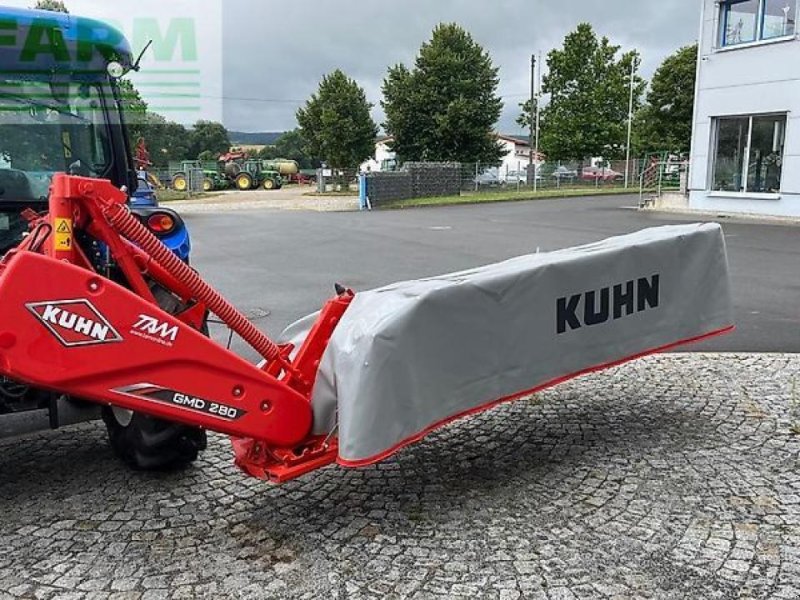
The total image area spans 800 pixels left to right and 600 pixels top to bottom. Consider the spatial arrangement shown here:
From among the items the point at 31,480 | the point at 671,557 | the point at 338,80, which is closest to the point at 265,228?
the point at 31,480

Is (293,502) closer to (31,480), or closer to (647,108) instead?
(31,480)

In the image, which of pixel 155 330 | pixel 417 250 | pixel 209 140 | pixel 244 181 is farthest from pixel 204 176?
pixel 155 330

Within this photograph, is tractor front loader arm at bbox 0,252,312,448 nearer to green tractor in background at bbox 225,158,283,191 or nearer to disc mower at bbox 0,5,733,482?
disc mower at bbox 0,5,733,482

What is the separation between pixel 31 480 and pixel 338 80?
146ft

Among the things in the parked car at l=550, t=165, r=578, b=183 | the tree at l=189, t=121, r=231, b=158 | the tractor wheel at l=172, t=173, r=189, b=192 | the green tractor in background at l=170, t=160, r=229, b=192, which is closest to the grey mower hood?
the parked car at l=550, t=165, r=578, b=183

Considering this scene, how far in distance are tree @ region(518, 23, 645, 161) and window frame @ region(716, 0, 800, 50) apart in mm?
24517

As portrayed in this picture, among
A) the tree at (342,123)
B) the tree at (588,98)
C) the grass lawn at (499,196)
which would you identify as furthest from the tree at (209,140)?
the grass lawn at (499,196)

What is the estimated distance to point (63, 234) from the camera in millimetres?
2975

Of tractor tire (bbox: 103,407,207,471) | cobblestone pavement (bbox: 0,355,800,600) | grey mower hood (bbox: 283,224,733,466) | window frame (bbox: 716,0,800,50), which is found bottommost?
cobblestone pavement (bbox: 0,355,800,600)

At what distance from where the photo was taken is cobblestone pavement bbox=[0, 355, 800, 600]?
10.1 feet

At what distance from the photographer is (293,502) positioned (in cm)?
381

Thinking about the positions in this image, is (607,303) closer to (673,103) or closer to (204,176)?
(673,103)

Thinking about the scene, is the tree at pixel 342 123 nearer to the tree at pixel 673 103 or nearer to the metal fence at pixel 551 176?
the metal fence at pixel 551 176

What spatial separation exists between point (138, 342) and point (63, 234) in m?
0.53
